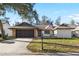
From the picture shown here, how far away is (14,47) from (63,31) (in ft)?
3.52

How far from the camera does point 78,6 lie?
6.80 meters

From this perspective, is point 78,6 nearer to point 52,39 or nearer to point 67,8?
point 67,8

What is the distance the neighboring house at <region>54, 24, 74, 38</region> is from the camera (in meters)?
6.94

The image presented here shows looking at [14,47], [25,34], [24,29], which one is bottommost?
[14,47]

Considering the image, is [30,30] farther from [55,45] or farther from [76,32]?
[76,32]

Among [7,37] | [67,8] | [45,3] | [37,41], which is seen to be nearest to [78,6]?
[67,8]

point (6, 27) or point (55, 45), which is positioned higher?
point (6, 27)

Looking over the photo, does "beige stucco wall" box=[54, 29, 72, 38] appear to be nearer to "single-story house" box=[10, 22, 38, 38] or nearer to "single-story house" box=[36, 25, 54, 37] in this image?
"single-story house" box=[36, 25, 54, 37]

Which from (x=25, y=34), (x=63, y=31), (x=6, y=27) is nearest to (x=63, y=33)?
(x=63, y=31)

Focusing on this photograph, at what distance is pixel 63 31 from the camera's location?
696 cm

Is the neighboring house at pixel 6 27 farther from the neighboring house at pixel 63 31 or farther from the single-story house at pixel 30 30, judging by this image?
the neighboring house at pixel 63 31

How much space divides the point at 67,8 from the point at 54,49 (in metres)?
0.89

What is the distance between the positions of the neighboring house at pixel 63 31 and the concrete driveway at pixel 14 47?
58cm

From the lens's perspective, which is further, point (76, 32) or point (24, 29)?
point (24, 29)
